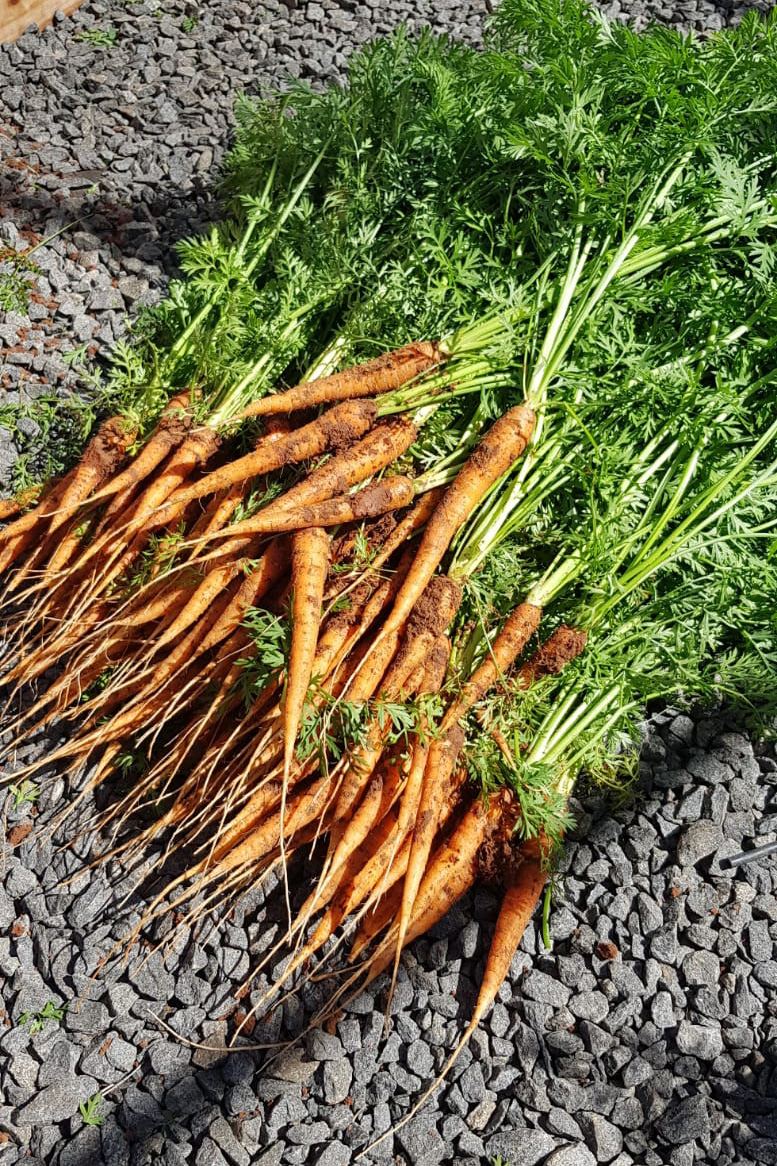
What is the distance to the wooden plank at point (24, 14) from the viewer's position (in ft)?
14.6

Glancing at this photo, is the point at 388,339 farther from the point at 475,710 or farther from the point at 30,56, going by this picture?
the point at 30,56

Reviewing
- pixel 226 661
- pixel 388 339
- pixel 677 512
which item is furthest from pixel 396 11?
pixel 226 661

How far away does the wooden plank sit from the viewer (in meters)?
4.46

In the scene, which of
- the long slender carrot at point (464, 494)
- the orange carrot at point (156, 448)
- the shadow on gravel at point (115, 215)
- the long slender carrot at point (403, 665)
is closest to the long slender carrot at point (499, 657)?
the long slender carrot at point (403, 665)

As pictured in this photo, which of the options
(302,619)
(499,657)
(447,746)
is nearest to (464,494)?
(499,657)

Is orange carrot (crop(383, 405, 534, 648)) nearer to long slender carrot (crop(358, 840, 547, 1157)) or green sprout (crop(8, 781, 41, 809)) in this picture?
long slender carrot (crop(358, 840, 547, 1157))

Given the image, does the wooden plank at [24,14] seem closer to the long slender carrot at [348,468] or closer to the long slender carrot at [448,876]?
the long slender carrot at [348,468]

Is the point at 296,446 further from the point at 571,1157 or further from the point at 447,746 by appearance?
the point at 571,1157

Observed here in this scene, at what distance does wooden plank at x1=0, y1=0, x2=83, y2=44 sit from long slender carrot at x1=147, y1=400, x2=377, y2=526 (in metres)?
2.96

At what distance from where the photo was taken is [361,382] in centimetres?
276

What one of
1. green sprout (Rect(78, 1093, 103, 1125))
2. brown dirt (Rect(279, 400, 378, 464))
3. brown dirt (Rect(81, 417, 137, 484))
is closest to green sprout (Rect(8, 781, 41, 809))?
green sprout (Rect(78, 1093, 103, 1125))

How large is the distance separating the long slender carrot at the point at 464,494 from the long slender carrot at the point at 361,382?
278 mm

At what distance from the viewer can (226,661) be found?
265cm

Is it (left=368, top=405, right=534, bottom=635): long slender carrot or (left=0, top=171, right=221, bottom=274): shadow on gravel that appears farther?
(left=0, top=171, right=221, bottom=274): shadow on gravel
